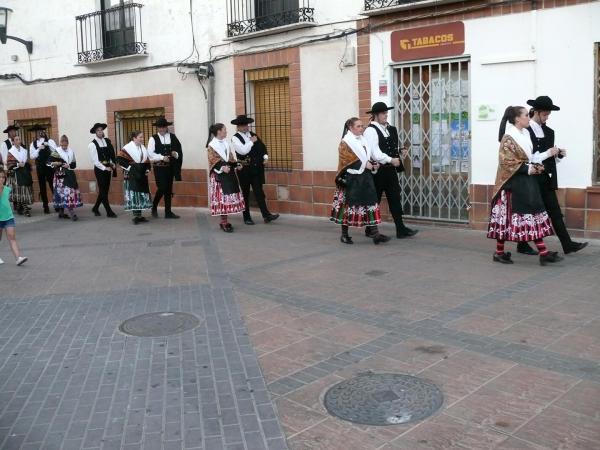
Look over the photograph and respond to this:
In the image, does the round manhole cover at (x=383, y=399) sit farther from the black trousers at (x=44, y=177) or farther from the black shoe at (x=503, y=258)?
the black trousers at (x=44, y=177)

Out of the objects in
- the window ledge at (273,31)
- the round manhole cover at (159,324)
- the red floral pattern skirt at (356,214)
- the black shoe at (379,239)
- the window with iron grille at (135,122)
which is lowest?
the round manhole cover at (159,324)

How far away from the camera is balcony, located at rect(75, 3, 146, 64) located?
14586mm

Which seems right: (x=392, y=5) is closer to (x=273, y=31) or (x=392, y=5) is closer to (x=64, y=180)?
(x=273, y=31)

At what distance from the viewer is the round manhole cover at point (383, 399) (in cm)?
386

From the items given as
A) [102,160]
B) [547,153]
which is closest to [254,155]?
[102,160]

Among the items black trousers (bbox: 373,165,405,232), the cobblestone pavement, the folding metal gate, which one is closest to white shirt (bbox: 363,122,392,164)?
black trousers (bbox: 373,165,405,232)

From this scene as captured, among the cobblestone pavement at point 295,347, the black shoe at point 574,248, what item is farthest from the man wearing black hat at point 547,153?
the cobblestone pavement at point 295,347

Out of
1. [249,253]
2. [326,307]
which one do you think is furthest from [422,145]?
[326,307]

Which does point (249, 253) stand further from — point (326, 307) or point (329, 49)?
point (329, 49)

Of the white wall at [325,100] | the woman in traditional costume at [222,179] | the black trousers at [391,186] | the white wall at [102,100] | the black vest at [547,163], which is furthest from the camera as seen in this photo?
the white wall at [102,100]

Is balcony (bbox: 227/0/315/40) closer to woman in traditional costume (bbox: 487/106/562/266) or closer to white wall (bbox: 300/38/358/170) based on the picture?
white wall (bbox: 300/38/358/170)

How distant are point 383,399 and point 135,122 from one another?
40.5 ft

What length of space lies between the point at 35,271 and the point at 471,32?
639 centimetres

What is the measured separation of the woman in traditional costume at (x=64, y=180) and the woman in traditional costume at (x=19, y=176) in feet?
3.51
